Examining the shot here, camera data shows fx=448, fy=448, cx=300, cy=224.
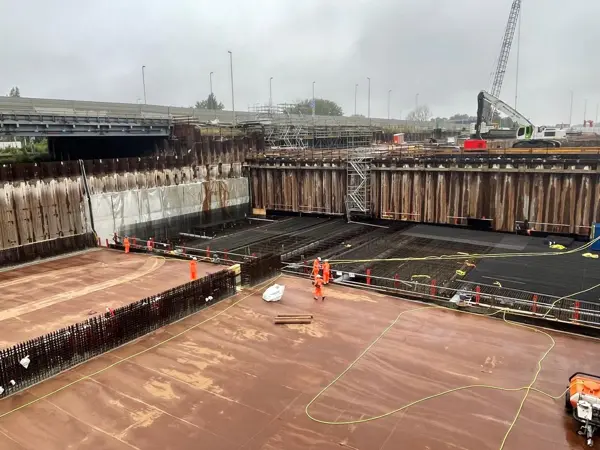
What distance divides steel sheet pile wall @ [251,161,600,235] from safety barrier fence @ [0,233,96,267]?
46.0 ft

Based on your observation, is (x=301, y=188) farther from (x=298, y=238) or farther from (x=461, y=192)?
(x=461, y=192)

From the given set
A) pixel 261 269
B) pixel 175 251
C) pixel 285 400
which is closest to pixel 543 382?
pixel 285 400

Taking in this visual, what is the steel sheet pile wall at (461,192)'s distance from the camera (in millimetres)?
23469

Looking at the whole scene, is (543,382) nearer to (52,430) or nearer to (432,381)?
(432,381)

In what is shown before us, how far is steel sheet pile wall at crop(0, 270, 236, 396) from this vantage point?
10086 mm

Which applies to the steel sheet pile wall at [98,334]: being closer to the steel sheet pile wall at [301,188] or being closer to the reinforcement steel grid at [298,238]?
the reinforcement steel grid at [298,238]

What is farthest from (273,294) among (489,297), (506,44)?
(506,44)

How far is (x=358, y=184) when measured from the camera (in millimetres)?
30094

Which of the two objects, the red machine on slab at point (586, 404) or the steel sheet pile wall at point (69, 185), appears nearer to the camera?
the red machine on slab at point (586, 404)

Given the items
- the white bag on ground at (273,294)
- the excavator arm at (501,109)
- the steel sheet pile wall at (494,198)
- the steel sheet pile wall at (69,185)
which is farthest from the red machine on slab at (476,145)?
the white bag on ground at (273,294)

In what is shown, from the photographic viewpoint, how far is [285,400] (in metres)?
9.70

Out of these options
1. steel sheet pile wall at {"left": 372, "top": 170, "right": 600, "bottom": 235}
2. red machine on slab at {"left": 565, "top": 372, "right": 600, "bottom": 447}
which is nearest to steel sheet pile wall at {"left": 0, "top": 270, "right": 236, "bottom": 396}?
red machine on slab at {"left": 565, "top": 372, "right": 600, "bottom": 447}

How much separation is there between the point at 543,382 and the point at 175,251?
16840 millimetres

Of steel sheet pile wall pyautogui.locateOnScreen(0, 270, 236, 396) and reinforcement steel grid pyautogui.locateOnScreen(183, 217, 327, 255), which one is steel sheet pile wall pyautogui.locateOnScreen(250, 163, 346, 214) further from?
steel sheet pile wall pyautogui.locateOnScreen(0, 270, 236, 396)
